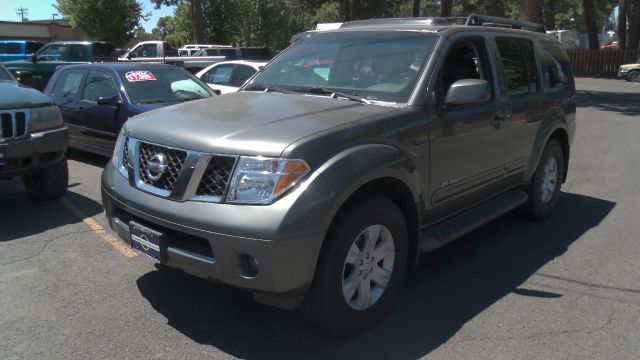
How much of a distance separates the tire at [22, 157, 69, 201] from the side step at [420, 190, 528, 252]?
4.26 metres

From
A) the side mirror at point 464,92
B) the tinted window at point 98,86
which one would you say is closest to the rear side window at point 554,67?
the side mirror at point 464,92

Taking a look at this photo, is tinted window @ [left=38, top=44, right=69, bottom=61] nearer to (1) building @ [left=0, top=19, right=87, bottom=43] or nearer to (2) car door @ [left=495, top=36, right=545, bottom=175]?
(2) car door @ [left=495, top=36, right=545, bottom=175]

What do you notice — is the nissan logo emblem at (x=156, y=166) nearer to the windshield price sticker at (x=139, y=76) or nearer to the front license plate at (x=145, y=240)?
the front license plate at (x=145, y=240)

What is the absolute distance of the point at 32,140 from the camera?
5617 mm

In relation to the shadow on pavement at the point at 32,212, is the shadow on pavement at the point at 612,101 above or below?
above

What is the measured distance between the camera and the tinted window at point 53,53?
17.2m

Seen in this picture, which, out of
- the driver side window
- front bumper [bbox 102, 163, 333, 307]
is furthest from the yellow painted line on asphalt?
the driver side window

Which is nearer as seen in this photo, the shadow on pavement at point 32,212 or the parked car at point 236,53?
the shadow on pavement at point 32,212

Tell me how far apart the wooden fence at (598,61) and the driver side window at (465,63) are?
31.4 meters

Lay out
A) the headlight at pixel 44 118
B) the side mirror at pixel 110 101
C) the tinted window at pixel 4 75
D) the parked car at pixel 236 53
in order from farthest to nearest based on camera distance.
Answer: the parked car at pixel 236 53 → the side mirror at pixel 110 101 → the tinted window at pixel 4 75 → the headlight at pixel 44 118

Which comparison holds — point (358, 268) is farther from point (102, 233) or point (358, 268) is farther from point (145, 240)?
point (102, 233)

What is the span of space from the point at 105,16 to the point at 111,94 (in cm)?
2924

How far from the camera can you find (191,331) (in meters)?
3.60

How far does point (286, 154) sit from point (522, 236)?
11.0 ft
